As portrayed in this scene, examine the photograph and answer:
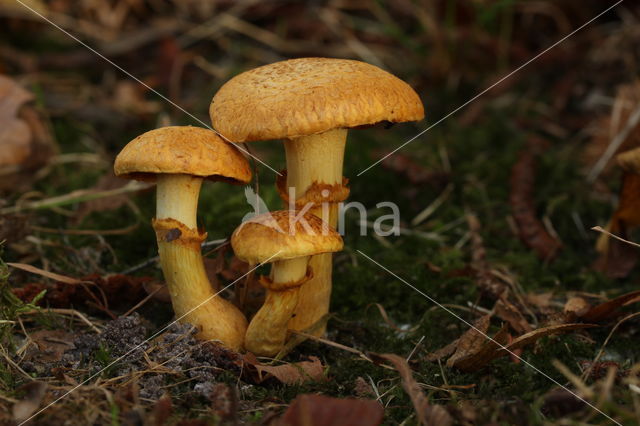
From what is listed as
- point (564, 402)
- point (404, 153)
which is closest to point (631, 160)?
point (564, 402)

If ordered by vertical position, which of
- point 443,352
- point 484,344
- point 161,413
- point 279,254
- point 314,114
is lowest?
point 443,352

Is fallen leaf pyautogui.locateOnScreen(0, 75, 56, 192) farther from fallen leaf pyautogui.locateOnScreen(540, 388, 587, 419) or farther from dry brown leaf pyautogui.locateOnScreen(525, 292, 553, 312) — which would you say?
fallen leaf pyautogui.locateOnScreen(540, 388, 587, 419)

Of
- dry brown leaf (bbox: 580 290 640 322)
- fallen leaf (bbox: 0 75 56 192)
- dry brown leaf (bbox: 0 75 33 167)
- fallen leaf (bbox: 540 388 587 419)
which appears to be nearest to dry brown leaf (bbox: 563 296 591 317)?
dry brown leaf (bbox: 580 290 640 322)

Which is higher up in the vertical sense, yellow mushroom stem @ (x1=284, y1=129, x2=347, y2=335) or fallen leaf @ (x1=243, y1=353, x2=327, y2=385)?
yellow mushroom stem @ (x1=284, y1=129, x2=347, y2=335)

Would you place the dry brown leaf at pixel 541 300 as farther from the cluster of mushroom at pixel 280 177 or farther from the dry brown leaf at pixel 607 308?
the cluster of mushroom at pixel 280 177

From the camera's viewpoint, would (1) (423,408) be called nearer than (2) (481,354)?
Yes

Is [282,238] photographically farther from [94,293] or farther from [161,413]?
[94,293]
